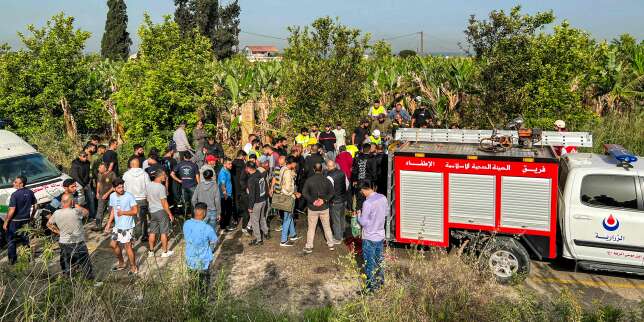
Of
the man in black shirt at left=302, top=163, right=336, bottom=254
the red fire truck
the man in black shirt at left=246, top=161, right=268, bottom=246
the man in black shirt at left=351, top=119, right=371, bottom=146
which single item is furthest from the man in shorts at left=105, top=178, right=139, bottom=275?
the man in black shirt at left=351, top=119, right=371, bottom=146

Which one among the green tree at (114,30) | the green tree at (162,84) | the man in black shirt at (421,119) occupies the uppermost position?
the green tree at (114,30)

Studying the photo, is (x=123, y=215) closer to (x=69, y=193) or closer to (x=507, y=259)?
(x=69, y=193)

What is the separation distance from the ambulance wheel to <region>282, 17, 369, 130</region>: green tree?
25.1 feet

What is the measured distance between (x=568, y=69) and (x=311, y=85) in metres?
6.73

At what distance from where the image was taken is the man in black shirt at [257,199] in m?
10.1

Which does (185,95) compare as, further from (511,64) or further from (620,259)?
(620,259)

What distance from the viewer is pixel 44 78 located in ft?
59.5

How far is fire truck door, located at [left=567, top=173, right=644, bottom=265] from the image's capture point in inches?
307

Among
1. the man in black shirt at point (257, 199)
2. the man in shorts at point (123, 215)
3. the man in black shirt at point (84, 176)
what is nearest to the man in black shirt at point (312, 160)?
the man in black shirt at point (257, 199)

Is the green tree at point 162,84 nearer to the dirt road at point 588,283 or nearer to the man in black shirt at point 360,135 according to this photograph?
the man in black shirt at point 360,135

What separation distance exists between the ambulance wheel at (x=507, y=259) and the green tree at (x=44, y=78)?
1597cm

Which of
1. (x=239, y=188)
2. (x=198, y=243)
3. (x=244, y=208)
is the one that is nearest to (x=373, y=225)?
(x=198, y=243)

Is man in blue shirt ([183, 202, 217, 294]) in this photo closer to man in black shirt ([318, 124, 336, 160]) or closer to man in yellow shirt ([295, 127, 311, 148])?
man in yellow shirt ([295, 127, 311, 148])

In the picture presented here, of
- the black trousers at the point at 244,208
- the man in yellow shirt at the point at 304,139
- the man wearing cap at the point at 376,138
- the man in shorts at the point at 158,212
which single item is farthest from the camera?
the man in yellow shirt at the point at 304,139
